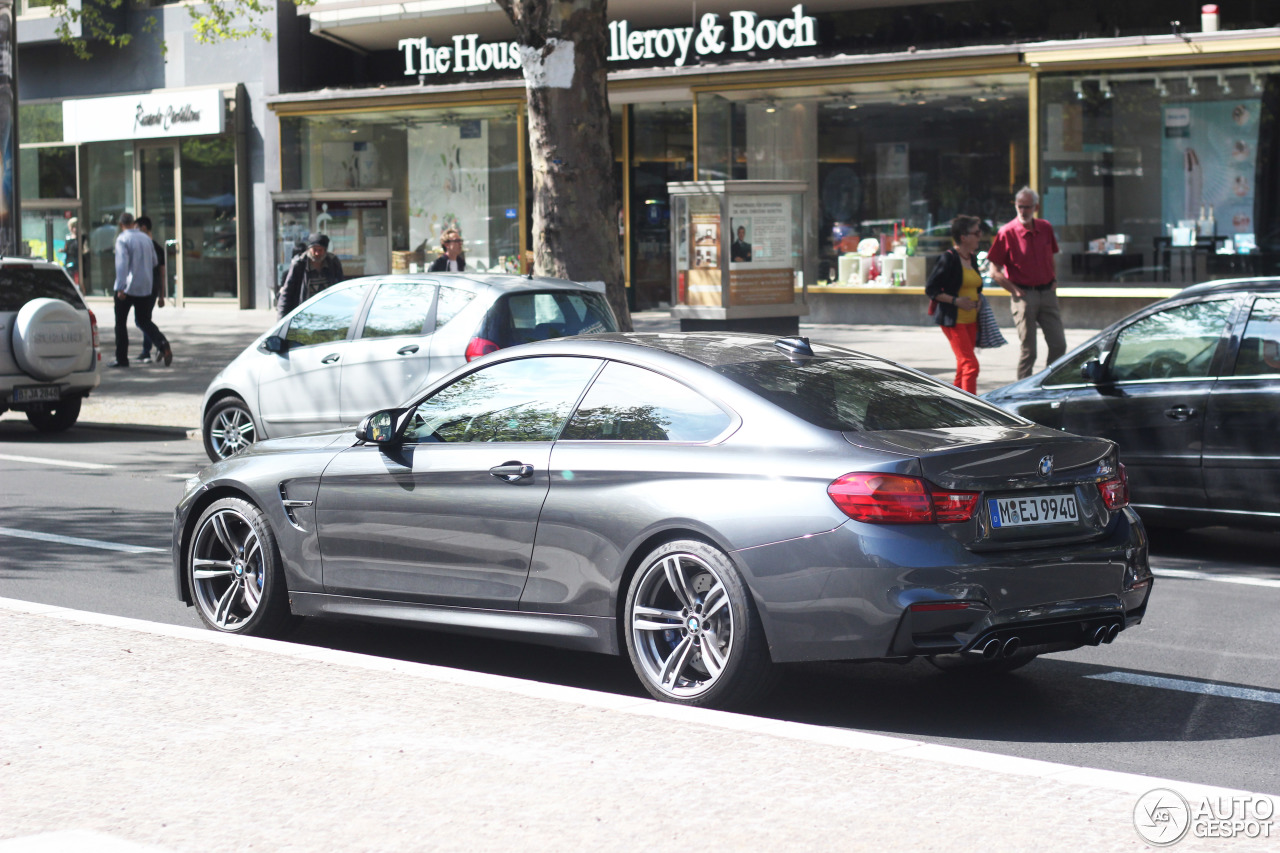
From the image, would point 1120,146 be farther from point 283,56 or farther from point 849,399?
point 849,399

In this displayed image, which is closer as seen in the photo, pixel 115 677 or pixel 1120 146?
pixel 115 677

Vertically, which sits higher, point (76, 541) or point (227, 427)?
point (227, 427)

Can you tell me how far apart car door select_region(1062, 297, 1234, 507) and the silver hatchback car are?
3.29m

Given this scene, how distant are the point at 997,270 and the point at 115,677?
10632 mm

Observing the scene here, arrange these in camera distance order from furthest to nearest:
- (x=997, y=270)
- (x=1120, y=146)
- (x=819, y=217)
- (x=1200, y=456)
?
(x=819, y=217) < (x=1120, y=146) < (x=997, y=270) < (x=1200, y=456)

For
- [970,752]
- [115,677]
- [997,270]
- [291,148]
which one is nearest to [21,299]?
[997,270]

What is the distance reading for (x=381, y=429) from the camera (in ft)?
21.6

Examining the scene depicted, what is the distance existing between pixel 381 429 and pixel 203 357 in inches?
662

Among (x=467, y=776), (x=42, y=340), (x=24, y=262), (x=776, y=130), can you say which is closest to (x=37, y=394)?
(x=42, y=340)

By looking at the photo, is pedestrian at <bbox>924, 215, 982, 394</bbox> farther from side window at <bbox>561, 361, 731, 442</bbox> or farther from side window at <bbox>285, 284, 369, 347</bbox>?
side window at <bbox>561, 361, 731, 442</bbox>

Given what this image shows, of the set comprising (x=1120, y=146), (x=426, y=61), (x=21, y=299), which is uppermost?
(x=426, y=61)

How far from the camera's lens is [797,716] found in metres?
5.83

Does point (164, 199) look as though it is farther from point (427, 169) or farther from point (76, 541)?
point (76, 541)

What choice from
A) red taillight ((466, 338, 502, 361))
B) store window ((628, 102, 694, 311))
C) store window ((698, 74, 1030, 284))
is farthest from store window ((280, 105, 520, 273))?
red taillight ((466, 338, 502, 361))
